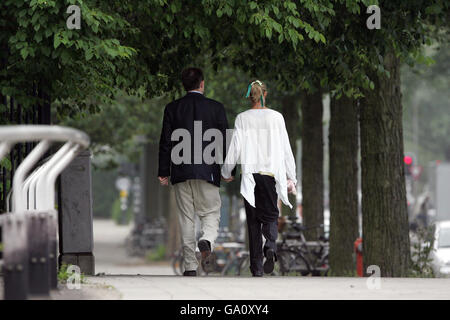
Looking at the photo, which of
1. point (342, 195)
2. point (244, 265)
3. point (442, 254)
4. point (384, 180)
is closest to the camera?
point (384, 180)

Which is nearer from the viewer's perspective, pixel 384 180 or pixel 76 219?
pixel 76 219

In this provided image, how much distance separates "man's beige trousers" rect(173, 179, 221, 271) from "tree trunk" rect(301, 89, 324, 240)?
859cm

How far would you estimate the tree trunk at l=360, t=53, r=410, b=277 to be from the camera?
12.4m

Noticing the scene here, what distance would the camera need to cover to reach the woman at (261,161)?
9.38m

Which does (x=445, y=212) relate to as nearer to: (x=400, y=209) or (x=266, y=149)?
(x=400, y=209)

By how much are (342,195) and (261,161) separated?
6.65 meters

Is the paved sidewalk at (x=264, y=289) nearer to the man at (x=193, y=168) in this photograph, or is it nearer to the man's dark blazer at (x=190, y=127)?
the man at (x=193, y=168)

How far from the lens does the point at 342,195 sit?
15891 mm

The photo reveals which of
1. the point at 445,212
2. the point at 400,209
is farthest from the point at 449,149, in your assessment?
the point at 400,209

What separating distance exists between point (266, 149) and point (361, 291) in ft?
7.35

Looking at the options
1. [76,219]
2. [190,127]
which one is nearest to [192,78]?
[190,127]

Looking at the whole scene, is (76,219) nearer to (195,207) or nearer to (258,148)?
(195,207)

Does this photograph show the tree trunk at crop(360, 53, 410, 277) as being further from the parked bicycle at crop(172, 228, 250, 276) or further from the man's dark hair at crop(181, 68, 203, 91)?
the parked bicycle at crop(172, 228, 250, 276)

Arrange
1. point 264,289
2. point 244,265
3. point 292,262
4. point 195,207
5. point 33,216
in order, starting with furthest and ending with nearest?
point 244,265 → point 292,262 → point 195,207 → point 264,289 → point 33,216
